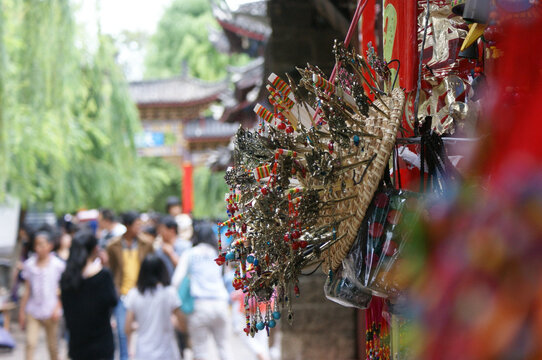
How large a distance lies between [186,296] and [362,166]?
433 cm

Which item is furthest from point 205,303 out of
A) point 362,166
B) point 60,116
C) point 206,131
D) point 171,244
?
point 206,131

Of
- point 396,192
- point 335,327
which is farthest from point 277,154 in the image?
point 335,327

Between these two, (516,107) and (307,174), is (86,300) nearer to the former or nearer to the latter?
(307,174)

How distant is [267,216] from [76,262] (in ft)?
12.3

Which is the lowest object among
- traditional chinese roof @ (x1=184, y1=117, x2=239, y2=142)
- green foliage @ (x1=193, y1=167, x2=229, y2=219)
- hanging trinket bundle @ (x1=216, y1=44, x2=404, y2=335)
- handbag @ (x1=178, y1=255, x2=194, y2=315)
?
green foliage @ (x1=193, y1=167, x2=229, y2=219)

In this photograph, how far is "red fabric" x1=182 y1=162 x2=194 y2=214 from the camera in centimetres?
2453

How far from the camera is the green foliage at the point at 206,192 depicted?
2406cm

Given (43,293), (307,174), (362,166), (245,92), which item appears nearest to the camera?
(362,166)

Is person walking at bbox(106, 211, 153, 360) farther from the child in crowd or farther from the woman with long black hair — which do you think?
the woman with long black hair

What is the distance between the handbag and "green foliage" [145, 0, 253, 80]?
78.5 feet

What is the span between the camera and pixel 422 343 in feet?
1.88

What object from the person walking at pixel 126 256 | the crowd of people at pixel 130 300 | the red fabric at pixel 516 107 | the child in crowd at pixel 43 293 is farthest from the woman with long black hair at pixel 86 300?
the red fabric at pixel 516 107

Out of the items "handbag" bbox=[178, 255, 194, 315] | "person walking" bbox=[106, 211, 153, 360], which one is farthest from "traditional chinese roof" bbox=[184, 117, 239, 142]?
"handbag" bbox=[178, 255, 194, 315]

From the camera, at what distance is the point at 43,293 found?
21.5 feet
